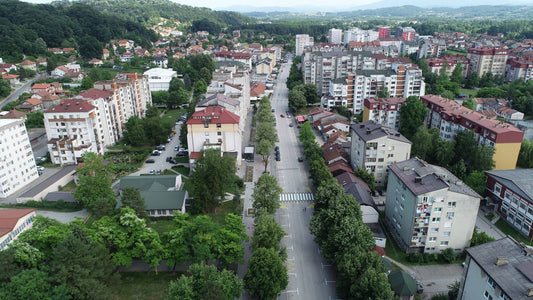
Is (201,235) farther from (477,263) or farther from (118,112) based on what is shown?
(118,112)

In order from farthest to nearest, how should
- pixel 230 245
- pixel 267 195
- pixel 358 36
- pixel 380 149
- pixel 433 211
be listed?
pixel 358 36
pixel 380 149
pixel 267 195
pixel 433 211
pixel 230 245

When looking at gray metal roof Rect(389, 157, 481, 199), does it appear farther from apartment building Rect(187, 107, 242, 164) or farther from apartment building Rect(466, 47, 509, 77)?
apartment building Rect(466, 47, 509, 77)

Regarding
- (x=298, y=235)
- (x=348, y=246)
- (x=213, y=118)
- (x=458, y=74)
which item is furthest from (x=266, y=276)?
(x=458, y=74)

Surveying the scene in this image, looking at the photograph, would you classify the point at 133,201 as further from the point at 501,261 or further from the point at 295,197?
the point at 501,261

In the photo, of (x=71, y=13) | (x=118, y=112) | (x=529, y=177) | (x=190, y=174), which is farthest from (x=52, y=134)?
(x=71, y=13)

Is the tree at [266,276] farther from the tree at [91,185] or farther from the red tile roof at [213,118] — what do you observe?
the red tile roof at [213,118]
